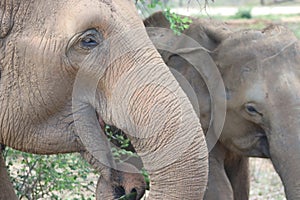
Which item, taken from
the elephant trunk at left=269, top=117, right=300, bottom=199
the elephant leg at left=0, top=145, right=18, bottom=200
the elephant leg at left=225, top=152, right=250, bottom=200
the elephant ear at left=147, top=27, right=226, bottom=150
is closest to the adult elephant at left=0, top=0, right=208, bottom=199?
the elephant leg at left=0, top=145, right=18, bottom=200

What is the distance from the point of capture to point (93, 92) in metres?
3.81

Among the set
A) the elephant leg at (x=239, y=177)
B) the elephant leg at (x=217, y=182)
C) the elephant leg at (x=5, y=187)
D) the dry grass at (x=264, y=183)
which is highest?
the elephant leg at (x=5, y=187)

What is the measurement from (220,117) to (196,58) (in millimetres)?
406

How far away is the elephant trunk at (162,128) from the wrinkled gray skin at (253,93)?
171cm

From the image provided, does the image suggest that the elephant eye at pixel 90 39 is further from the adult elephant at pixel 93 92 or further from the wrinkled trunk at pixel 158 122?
the wrinkled trunk at pixel 158 122

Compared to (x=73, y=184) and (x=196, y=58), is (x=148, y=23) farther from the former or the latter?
(x=73, y=184)

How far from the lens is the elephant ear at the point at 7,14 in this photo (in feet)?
12.8

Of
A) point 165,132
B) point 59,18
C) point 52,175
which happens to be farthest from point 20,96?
point 52,175

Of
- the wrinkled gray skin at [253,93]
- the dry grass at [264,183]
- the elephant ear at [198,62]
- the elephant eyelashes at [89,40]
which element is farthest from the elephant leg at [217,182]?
the elephant eyelashes at [89,40]

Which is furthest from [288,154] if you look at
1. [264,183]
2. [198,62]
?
[264,183]

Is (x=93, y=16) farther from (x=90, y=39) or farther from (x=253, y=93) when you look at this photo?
(x=253, y=93)

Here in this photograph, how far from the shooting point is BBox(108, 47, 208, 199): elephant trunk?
351 centimetres

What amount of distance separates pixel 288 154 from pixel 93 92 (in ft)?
5.79

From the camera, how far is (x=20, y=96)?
3914 mm
